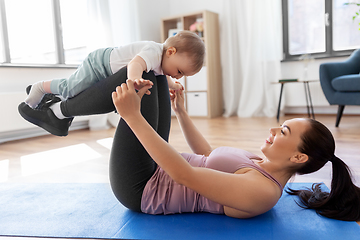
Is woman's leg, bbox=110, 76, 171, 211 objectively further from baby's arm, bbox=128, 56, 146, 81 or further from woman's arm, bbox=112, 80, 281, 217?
woman's arm, bbox=112, 80, 281, 217

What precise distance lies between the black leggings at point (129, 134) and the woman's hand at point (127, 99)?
0.19 m

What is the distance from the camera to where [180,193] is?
1088 mm

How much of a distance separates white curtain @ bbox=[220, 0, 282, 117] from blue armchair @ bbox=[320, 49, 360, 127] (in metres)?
1.13

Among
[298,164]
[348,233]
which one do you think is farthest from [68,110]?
[348,233]

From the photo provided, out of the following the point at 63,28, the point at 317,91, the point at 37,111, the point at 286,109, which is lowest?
the point at 286,109

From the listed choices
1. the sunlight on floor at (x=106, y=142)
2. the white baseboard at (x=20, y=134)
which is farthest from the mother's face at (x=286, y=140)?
the white baseboard at (x=20, y=134)

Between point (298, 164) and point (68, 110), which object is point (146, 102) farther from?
point (298, 164)

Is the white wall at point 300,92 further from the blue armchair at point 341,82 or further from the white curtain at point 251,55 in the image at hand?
the blue armchair at point 341,82

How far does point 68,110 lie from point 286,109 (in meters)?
3.87

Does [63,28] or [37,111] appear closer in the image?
[37,111]

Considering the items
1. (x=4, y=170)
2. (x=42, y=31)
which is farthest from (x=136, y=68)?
(x=42, y=31)

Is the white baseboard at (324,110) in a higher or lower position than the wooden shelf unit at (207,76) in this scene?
lower

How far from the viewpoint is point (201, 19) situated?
4562 mm

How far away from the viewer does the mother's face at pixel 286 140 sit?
3.19 feet
